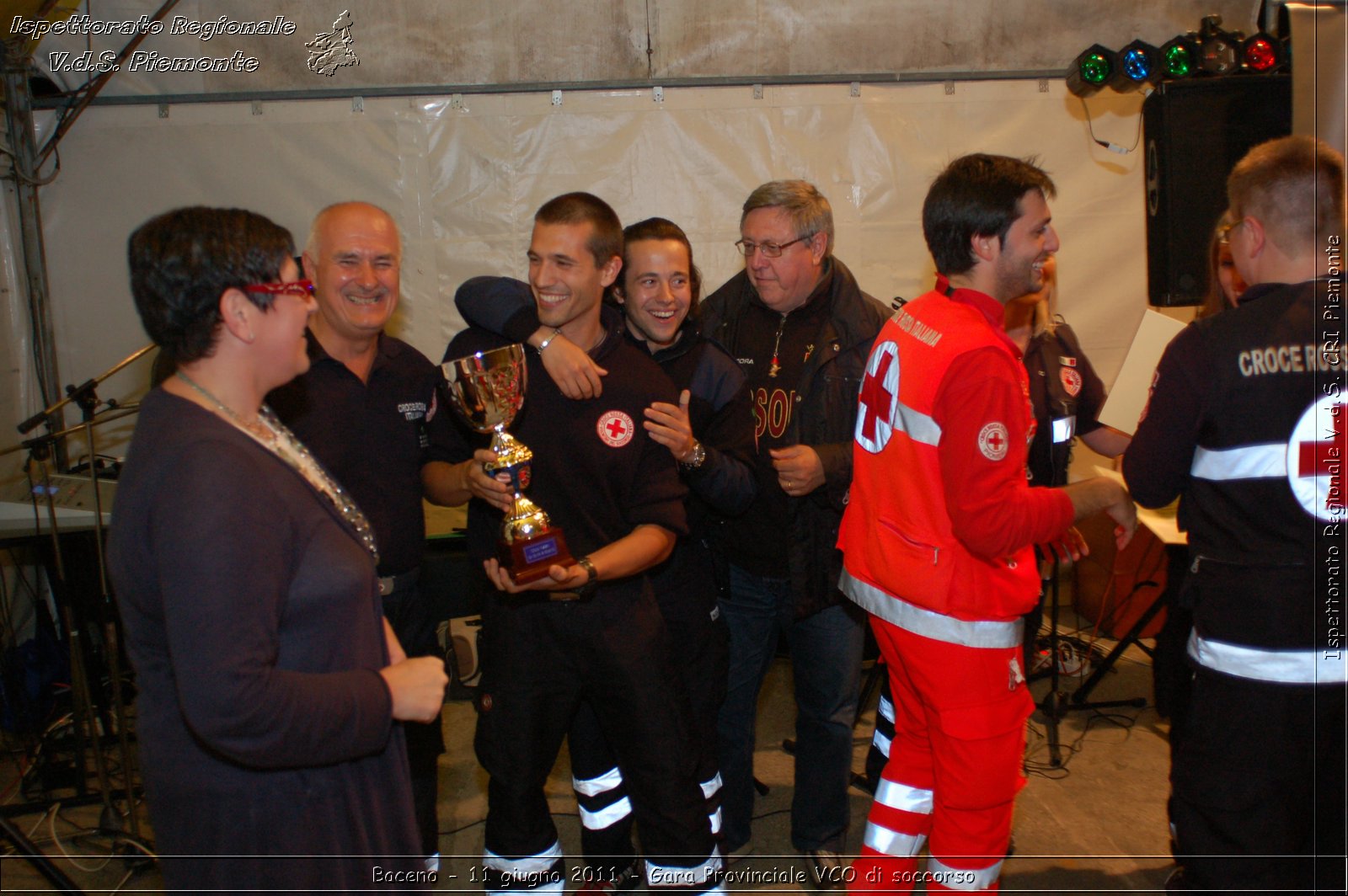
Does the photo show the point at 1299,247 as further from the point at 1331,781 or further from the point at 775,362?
the point at 775,362

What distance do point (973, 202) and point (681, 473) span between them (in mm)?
1077

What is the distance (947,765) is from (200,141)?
465 centimetres

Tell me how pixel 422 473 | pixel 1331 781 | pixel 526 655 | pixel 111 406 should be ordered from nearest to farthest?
pixel 1331 781
pixel 526 655
pixel 422 473
pixel 111 406

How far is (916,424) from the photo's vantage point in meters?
2.17

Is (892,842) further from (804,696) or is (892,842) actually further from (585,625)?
(585,625)

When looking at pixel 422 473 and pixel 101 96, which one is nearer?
pixel 422 473

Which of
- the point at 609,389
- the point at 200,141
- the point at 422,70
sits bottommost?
the point at 609,389

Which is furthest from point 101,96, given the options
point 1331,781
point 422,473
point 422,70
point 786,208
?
point 1331,781

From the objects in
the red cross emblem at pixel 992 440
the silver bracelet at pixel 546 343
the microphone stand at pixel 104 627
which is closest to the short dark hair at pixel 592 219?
the silver bracelet at pixel 546 343

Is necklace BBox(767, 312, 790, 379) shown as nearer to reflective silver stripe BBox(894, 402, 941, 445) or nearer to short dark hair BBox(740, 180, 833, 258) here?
short dark hair BBox(740, 180, 833, 258)

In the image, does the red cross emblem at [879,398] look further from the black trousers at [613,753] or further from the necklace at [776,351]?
the black trousers at [613,753]

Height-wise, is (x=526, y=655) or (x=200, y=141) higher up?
(x=200, y=141)

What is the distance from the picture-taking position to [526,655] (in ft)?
7.90

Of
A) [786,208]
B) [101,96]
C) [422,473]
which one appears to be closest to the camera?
A: [422,473]
